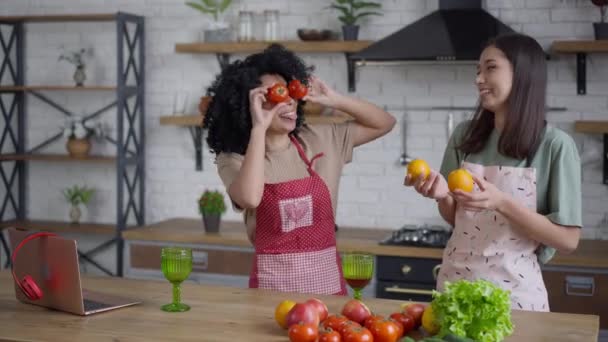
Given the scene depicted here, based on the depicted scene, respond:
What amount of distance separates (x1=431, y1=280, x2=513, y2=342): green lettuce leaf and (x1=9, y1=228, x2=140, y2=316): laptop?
3.27 feet

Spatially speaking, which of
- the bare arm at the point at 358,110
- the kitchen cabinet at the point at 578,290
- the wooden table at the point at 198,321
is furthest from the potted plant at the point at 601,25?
the wooden table at the point at 198,321

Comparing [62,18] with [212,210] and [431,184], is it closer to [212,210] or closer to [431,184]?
[212,210]

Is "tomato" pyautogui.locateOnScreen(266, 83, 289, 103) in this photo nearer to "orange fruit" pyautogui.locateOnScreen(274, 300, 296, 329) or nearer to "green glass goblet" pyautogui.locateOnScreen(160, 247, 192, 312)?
"green glass goblet" pyautogui.locateOnScreen(160, 247, 192, 312)

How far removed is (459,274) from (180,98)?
2.69 meters

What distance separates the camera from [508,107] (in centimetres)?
267

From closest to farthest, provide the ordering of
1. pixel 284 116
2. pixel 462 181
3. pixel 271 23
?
pixel 462 181, pixel 284 116, pixel 271 23

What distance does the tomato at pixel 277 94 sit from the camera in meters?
2.82

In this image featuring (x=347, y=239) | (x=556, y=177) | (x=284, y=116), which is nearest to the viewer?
(x=556, y=177)

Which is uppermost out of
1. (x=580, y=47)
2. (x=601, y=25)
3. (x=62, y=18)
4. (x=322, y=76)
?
(x=62, y=18)

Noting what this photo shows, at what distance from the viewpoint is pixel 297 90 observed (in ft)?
9.42

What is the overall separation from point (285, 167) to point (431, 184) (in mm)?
614

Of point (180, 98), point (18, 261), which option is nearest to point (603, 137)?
point (180, 98)

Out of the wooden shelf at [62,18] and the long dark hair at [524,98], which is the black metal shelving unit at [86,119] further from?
the long dark hair at [524,98]

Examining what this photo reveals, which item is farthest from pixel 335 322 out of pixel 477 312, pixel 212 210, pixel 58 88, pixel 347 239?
pixel 58 88
